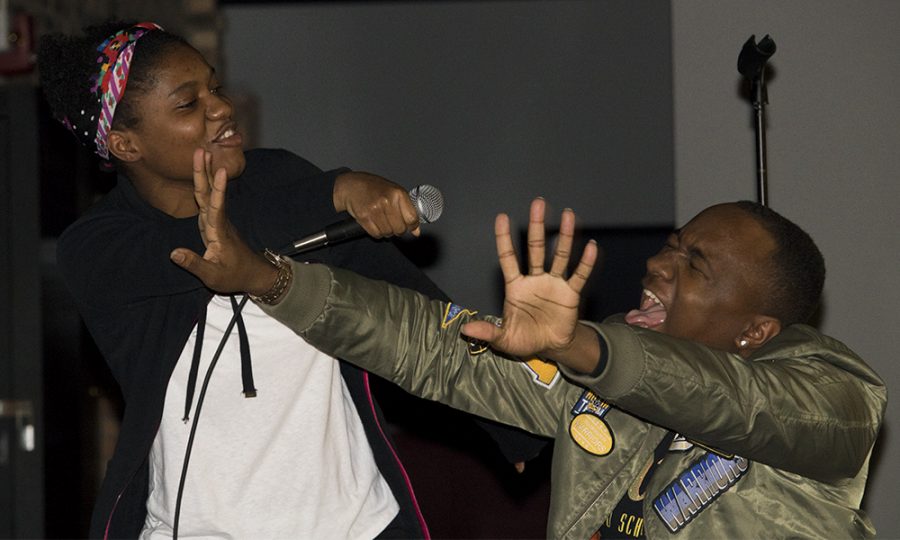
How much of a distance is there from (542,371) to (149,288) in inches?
31.5

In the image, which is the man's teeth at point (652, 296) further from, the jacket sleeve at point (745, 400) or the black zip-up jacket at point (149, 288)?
the black zip-up jacket at point (149, 288)

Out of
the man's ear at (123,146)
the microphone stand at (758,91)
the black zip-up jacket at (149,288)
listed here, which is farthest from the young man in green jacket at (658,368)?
the microphone stand at (758,91)

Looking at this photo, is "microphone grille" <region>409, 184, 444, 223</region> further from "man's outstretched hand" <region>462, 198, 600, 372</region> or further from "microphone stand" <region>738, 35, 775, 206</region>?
"microphone stand" <region>738, 35, 775, 206</region>

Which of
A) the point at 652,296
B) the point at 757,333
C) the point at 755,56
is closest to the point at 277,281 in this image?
→ the point at 652,296

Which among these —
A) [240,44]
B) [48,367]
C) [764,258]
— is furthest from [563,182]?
[764,258]

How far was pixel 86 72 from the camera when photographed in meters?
2.12

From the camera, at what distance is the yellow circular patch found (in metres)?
2.07

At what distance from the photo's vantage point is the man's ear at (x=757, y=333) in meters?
2.10

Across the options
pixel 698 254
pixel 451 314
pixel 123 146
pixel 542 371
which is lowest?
pixel 542 371

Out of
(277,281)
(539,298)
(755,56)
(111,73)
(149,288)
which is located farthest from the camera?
(755,56)

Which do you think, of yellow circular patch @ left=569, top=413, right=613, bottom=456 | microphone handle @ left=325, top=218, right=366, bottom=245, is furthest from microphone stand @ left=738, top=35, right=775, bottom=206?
microphone handle @ left=325, top=218, right=366, bottom=245

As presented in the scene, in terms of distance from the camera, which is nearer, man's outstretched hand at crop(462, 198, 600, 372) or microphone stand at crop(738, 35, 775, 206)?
man's outstretched hand at crop(462, 198, 600, 372)

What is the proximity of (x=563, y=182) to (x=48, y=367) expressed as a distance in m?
2.84

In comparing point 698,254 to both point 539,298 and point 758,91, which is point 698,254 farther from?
point 758,91
